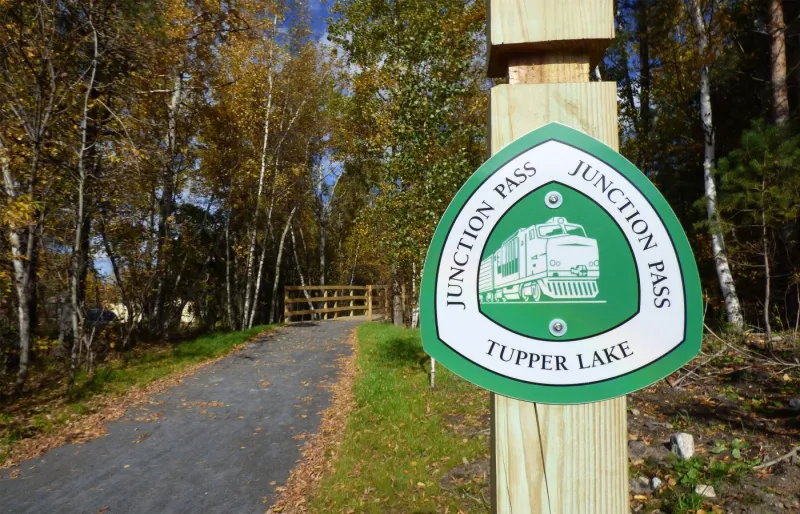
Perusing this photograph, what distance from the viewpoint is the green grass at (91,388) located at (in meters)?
6.25

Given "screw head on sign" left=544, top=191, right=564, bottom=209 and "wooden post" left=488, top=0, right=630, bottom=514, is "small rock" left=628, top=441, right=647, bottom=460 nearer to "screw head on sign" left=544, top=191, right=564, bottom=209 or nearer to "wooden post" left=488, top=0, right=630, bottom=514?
"wooden post" left=488, top=0, right=630, bottom=514

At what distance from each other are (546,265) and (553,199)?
130 millimetres

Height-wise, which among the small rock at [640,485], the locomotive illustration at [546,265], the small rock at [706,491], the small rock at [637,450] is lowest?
the small rock at [640,485]

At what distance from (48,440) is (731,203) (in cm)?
912

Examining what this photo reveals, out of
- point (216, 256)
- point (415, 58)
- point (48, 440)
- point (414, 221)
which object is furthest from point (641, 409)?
point (216, 256)

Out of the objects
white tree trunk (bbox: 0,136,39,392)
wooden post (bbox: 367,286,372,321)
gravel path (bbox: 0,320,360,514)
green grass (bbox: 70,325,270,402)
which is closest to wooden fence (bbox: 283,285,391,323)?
wooden post (bbox: 367,286,372,321)

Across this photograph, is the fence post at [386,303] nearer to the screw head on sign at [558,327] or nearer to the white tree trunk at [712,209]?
the white tree trunk at [712,209]

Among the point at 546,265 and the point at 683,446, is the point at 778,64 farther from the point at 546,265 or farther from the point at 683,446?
the point at 546,265

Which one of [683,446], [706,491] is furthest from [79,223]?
[706,491]

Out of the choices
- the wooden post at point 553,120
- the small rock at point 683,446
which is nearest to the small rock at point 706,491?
the small rock at point 683,446

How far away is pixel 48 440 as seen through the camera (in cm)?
596

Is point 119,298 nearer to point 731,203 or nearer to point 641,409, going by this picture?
point 641,409

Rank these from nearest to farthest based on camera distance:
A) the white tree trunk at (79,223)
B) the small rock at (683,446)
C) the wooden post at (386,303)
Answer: the small rock at (683,446) < the white tree trunk at (79,223) < the wooden post at (386,303)

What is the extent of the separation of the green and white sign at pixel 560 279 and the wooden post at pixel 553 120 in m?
0.05
